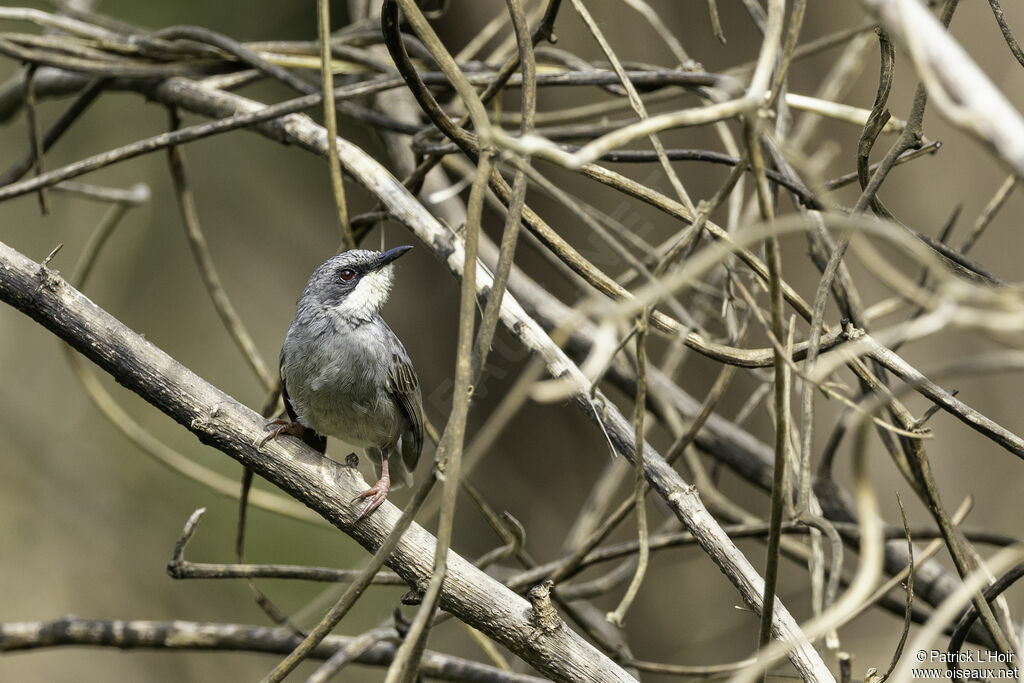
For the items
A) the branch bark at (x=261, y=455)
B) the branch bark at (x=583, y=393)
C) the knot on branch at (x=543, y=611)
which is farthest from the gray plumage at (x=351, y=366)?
the knot on branch at (x=543, y=611)

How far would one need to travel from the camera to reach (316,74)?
3.29 meters

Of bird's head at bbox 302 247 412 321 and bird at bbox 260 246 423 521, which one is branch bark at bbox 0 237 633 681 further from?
bird's head at bbox 302 247 412 321

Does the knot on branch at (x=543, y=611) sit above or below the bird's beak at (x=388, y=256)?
below

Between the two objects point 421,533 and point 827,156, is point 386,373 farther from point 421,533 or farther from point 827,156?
point 827,156

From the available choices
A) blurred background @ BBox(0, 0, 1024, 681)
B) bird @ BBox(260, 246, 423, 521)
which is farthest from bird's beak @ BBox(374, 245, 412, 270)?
blurred background @ BBox(0, 0, 1024, 681)

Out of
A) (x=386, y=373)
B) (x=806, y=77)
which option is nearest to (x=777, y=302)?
(x=386, y=373)

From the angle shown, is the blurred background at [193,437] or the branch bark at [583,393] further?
the blurred background at [193,437]

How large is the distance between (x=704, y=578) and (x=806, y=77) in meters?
2.43

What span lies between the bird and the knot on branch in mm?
1018

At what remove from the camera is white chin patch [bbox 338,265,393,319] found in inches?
111

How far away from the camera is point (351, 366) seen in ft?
8.83

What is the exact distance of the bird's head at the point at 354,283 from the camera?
111 inches

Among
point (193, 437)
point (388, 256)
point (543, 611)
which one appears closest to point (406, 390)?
point (388, 256)

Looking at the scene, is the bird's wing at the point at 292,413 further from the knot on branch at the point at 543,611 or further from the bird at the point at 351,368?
the knot on branch at the point at 543,611
